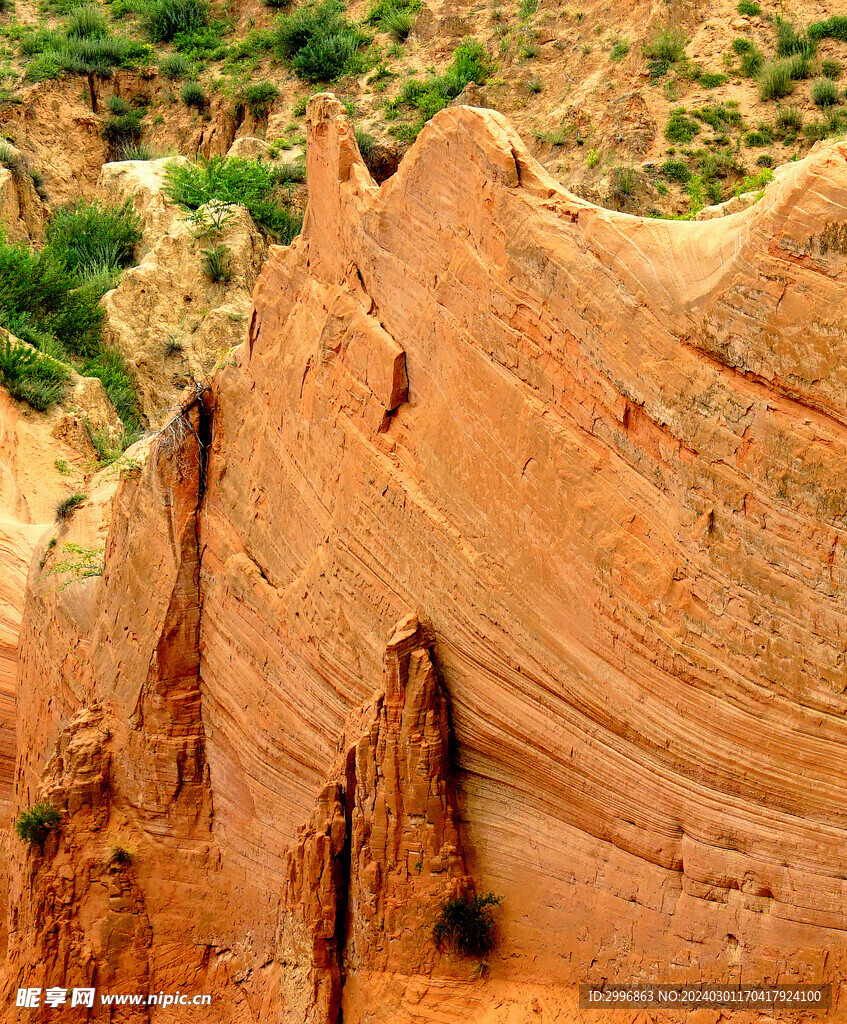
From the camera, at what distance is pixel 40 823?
12.2 m

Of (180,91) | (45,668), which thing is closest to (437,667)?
(45,668)

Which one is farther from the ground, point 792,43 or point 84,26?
point 84,26

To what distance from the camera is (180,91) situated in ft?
118

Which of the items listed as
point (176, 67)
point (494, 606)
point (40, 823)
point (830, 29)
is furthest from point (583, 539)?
point (176, 67)

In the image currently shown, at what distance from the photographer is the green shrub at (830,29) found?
898 inches

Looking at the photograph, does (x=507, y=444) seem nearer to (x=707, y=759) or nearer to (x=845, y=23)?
(x=707, y=759)

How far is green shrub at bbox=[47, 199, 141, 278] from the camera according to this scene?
29.3 metres

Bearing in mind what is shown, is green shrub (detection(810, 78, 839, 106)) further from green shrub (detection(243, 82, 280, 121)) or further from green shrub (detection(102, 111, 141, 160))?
green shrub (detection(102, 111, 141, 160))

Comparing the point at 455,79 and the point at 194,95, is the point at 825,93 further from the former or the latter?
the point at 194,95

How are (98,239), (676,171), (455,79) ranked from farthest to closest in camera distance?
1. (98,239)
2. (455,79)
3. (676,171)

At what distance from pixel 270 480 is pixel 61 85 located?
28.5 m

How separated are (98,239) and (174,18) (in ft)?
38.7

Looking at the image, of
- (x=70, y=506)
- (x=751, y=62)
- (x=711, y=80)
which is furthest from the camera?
(x=711, y=80)

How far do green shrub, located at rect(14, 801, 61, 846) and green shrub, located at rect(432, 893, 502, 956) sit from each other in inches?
188
